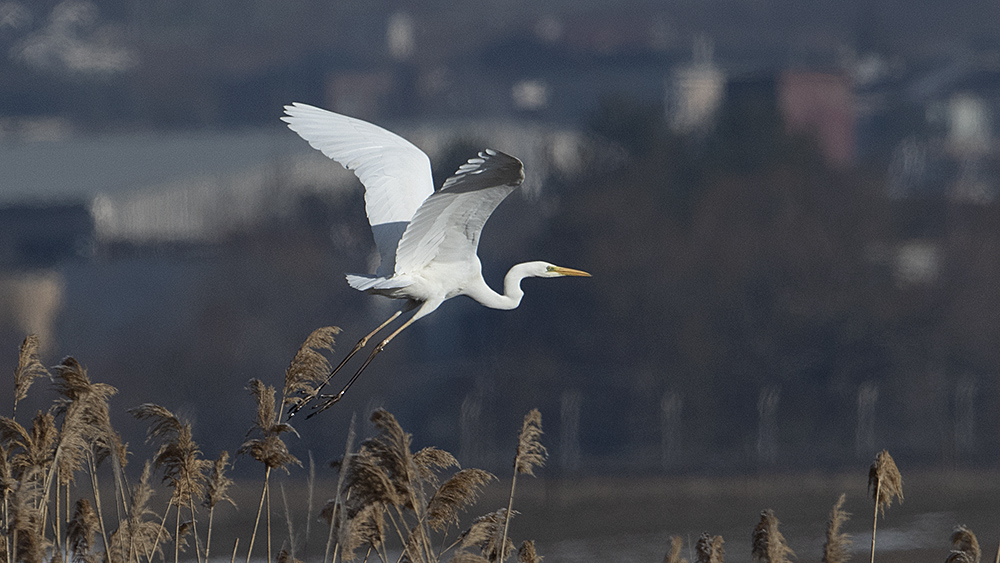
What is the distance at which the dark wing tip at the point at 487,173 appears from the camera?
560 centimetres

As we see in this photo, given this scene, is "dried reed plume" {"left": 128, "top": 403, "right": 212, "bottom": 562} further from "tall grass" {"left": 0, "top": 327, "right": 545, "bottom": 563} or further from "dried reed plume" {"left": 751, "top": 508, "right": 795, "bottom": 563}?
"dried reed plume" {"left": 751, "top": 508, "right": 795, "bottom": 563}

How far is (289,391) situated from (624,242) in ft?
99.2

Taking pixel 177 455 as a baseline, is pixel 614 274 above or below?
above

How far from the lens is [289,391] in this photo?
16.8 feet

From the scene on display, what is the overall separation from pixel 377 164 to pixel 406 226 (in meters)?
0.38

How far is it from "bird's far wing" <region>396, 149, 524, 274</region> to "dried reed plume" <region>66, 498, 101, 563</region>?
1.85 m

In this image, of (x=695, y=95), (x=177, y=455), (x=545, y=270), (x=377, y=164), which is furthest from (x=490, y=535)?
(x=695, y=95)

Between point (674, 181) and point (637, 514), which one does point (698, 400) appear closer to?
point (637, 514)

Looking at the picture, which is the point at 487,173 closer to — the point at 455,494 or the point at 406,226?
the point at 455,494

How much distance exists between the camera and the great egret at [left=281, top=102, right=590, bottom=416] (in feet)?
22.1

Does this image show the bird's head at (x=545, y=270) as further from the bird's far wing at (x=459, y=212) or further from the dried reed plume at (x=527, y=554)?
the dried reed plume at (x=527, y=554)

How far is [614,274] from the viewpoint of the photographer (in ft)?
112

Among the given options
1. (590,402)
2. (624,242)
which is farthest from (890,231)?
(590,402)

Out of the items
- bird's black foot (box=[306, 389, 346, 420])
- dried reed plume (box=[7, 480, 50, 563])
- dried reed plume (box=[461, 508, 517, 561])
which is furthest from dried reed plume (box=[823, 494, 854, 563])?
bird's black foot (box=[306, 389, 346, 420])
